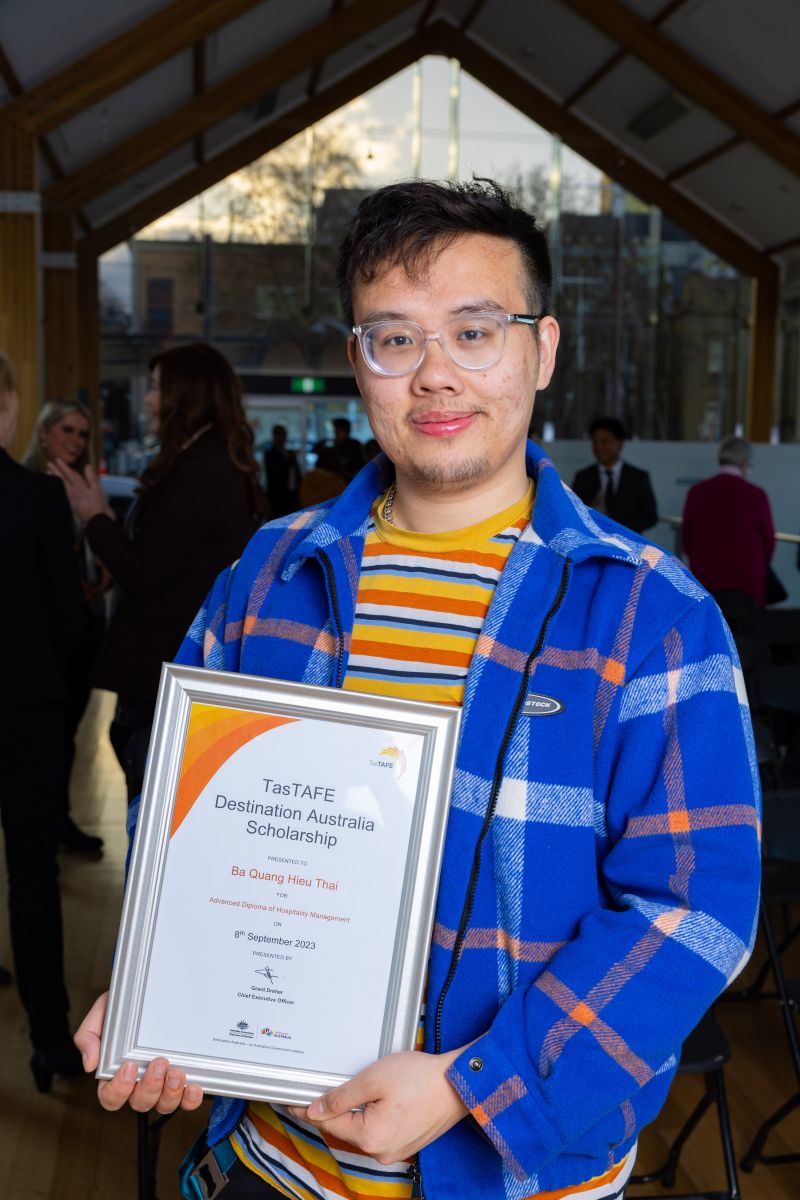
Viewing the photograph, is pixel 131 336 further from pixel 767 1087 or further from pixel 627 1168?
pixel 627 1168

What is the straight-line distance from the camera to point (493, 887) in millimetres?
1155

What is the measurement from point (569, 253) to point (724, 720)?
1440 cm

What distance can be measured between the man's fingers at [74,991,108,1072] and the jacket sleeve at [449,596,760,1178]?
1.16 ft

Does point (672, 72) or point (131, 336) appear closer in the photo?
point (672, 72)

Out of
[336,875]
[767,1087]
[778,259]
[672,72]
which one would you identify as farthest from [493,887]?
[778,259]

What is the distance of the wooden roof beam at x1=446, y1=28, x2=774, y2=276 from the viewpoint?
14.6m

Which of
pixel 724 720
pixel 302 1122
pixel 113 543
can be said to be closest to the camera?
pixel 724 720

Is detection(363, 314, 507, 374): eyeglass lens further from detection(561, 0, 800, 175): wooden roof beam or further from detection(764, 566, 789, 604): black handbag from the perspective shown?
detection(561, 0, 800, 175): wooden roof beam

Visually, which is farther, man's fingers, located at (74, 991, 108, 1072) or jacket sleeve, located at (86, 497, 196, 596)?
jacket sleeve, located at (86, 497, 196, 596)

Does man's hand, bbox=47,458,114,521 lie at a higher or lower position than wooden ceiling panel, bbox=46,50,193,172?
lower

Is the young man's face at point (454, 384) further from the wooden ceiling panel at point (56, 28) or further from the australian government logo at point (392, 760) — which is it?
the wooden ceiling panel at point (56, 28)

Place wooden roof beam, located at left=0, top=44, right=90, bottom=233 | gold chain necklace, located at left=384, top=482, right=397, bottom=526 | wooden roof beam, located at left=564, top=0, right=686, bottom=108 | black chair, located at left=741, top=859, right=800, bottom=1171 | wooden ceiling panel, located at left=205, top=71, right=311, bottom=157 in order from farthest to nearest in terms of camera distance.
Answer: wooden ceiling panel, located at left=205, top=71, right=311, bottom=157 < wooden roof beam, located at left=564, top=0, right=686, bottom=108 < wooden roof beam, located at left=0, top=44, right=90, bottom=233 < black chair, located at left=741, top=859, right=800, bottom=1171 < gold chain necklace, located at left=384, top=482, right=397, bottom=526

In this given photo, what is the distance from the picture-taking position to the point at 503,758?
3.76ft

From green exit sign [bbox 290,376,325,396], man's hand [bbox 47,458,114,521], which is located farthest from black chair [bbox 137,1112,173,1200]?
green exit sign [bbox 290,376,325,396]
